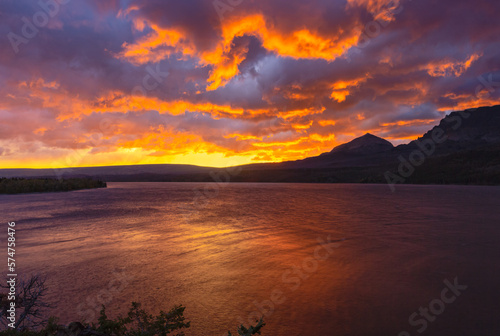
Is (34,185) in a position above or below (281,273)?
above

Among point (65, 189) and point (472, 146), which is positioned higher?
point (472, 146)

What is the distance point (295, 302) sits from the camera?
7035 mm

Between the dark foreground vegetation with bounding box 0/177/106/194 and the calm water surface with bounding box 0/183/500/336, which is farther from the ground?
the dark foreground vegetation with bounding box 0/177/106/194

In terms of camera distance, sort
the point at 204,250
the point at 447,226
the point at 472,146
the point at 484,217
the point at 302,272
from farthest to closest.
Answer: the point at 472,146
the point at 484,217
the point at 447,226
the point at 204,250
the point at 302,272

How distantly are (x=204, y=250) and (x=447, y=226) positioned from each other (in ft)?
50.9

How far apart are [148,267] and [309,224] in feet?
39.1

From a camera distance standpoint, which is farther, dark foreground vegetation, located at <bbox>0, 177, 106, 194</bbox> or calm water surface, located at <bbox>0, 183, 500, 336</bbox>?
dark foreground vegetation, located at <bbox>0, 177, 106, 194</bbox>

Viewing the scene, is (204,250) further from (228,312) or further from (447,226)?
(447,226)

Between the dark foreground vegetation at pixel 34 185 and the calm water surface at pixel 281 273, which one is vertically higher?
the dark foreground vegetation at pixel 34 185

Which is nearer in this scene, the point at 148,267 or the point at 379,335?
the point at 379,335

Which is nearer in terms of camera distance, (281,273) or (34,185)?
(281,273)

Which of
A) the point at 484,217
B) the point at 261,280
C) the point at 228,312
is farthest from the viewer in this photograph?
the point at 484,217

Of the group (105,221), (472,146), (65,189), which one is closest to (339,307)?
(105,221)

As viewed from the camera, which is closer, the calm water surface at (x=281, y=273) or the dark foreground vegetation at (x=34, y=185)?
Result: the calm water surface at (x=281, y=273)
